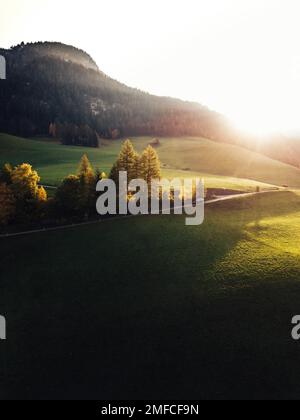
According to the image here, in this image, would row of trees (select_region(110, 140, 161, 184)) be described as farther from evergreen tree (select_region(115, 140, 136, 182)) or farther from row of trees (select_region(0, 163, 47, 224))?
row of trees (select_region(0, 163, 47, 224))

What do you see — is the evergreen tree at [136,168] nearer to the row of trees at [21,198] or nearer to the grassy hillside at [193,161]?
the row of trees at [21,198]

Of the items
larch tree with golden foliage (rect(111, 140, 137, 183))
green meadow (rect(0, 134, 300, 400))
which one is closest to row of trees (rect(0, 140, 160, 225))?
larch tree with golden foliage (rect(111, 140, 137, 183))

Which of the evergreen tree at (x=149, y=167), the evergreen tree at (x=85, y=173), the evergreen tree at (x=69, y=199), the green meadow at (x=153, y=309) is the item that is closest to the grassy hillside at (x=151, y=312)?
the green meadow at (x=153, y=309)

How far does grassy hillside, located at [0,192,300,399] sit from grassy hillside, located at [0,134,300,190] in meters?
45.3

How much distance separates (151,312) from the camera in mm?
34344

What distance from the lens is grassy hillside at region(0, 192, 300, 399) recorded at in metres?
27.5

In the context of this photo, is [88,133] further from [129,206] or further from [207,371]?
[207,371]

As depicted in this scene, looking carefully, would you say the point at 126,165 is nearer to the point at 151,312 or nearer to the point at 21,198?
the point at 21,198

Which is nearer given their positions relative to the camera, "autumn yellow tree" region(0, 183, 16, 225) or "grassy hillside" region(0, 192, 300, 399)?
"grassy hillside" region(0, 192, 300, 399)

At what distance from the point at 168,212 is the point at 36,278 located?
86.1 ft

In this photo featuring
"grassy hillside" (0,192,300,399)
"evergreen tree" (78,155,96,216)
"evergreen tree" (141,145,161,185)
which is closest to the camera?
"grassy hillside" (0,192,300,399)
